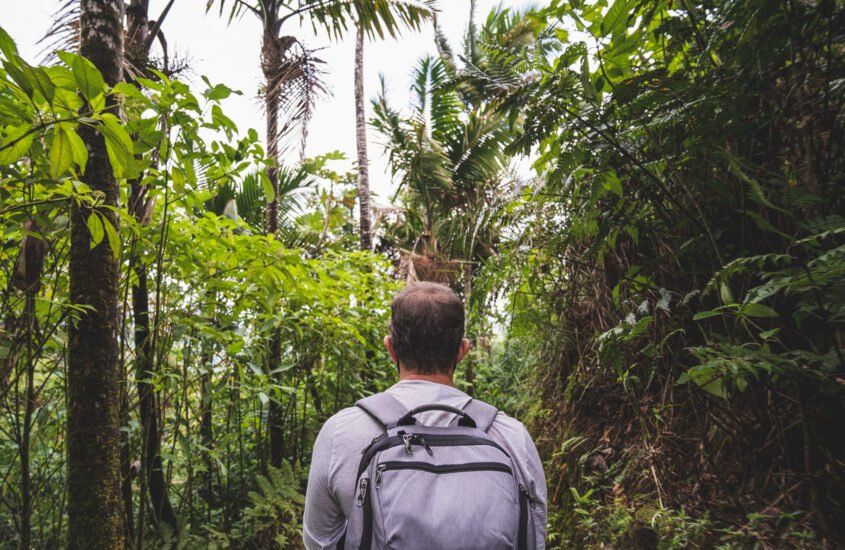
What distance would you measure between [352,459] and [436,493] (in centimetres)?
27

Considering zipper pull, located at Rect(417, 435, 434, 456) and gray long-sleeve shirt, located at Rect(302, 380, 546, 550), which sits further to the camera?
gray long-sleeve shirt, located at Rect(302, 380, 546, 550)

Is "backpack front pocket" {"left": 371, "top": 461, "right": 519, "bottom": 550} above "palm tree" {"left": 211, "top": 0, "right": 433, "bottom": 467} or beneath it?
beneath

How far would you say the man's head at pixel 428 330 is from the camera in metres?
1.41

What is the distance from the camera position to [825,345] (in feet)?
5.60

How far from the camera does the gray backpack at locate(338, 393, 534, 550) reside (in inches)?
42.1

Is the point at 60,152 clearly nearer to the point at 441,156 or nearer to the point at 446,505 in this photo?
the point at 446,505

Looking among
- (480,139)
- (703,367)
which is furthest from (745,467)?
(480,139)

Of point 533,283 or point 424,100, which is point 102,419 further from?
point 424,100

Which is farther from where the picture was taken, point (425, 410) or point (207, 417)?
point (207, 417)

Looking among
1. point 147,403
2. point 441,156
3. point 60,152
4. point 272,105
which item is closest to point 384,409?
point 60,152

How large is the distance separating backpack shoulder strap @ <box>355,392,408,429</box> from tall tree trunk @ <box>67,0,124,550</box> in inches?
44.9

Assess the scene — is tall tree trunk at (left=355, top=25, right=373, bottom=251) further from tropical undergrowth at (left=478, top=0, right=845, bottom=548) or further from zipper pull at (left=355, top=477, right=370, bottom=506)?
zipper pull at (left=355, top=477, right=370, bottom=506)

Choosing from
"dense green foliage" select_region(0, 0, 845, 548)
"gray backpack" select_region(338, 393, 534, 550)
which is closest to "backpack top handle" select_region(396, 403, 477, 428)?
"gray backpack" select_region(338, 393, 534, 550)

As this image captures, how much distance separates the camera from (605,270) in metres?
3.13
